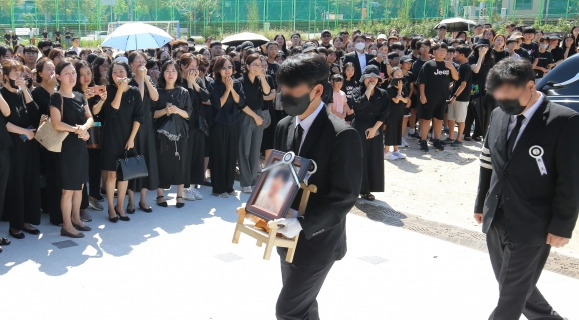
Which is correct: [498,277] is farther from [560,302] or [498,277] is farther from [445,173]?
[445,173]

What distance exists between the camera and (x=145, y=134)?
752cm

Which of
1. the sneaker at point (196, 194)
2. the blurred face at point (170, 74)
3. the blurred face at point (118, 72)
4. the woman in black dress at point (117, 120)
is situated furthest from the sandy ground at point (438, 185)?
the blurred face at point (118, 72)

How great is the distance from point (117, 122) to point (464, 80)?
7.25 meters

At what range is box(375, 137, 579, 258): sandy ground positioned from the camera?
26.2ft

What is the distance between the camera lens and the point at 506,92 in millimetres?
3852

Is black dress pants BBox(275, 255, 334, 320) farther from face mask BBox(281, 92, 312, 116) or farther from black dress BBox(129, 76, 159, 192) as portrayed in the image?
black dress BBox(129, 76, 159, 192)

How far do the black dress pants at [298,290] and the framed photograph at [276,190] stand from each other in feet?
1.18

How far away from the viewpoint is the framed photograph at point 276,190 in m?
3.18

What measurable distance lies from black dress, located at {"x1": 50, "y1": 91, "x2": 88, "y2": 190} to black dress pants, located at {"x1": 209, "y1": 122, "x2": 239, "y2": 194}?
2274 mm

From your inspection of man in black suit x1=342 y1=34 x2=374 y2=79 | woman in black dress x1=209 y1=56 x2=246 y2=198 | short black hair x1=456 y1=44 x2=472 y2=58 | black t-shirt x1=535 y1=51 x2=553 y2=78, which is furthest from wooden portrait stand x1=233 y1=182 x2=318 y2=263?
black t-shirt x1=535 y1=51 x2=553 y2=78

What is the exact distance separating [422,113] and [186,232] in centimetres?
624

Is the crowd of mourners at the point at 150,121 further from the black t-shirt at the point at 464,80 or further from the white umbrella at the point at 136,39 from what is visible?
the white umbrella at the point at 136,39

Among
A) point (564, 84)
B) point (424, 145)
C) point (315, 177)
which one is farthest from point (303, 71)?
point (424, 145)

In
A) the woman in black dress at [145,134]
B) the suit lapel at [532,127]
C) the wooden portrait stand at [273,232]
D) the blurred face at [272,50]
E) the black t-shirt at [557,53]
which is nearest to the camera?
the wooden portrait stand at [273,232]
